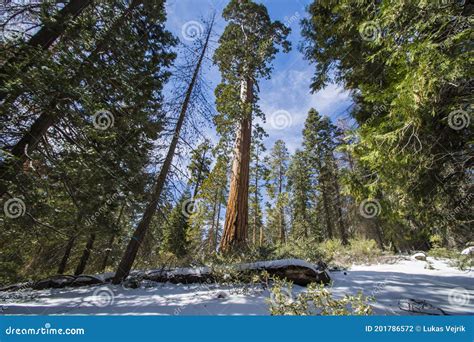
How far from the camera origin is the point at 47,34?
14.8 ft

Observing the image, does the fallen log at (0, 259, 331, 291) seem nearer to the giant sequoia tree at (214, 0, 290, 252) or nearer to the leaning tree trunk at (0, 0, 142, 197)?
the giant sequoia tree at (214, 0, 290, 252)

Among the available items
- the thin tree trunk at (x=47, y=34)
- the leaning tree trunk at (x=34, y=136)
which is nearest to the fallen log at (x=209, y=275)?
the leaning tree trunk at (x=34, y=136)

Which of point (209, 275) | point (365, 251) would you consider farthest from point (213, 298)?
point (365, 251)

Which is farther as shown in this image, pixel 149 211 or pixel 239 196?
pixel 239 196

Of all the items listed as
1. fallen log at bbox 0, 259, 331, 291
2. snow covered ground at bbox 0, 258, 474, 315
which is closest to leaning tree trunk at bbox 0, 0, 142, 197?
snow covered ground at bbox 0, 258, 474, 315

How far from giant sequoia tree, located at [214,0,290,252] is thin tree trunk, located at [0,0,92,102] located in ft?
15.7

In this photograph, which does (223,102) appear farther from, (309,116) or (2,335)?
(309,116)

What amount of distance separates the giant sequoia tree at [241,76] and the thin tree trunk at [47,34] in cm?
477

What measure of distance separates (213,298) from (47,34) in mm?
6625

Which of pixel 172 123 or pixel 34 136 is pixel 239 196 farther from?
pixel 34 136

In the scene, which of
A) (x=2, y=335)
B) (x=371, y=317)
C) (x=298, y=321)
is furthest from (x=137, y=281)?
(x=371, y=317)

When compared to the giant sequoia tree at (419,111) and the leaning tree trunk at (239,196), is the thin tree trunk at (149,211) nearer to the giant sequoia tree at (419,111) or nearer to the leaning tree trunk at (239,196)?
the leaning tree trunk at (239,196)

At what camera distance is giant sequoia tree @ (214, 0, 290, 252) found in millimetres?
6531

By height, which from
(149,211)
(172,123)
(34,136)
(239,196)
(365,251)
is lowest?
(365,251)
